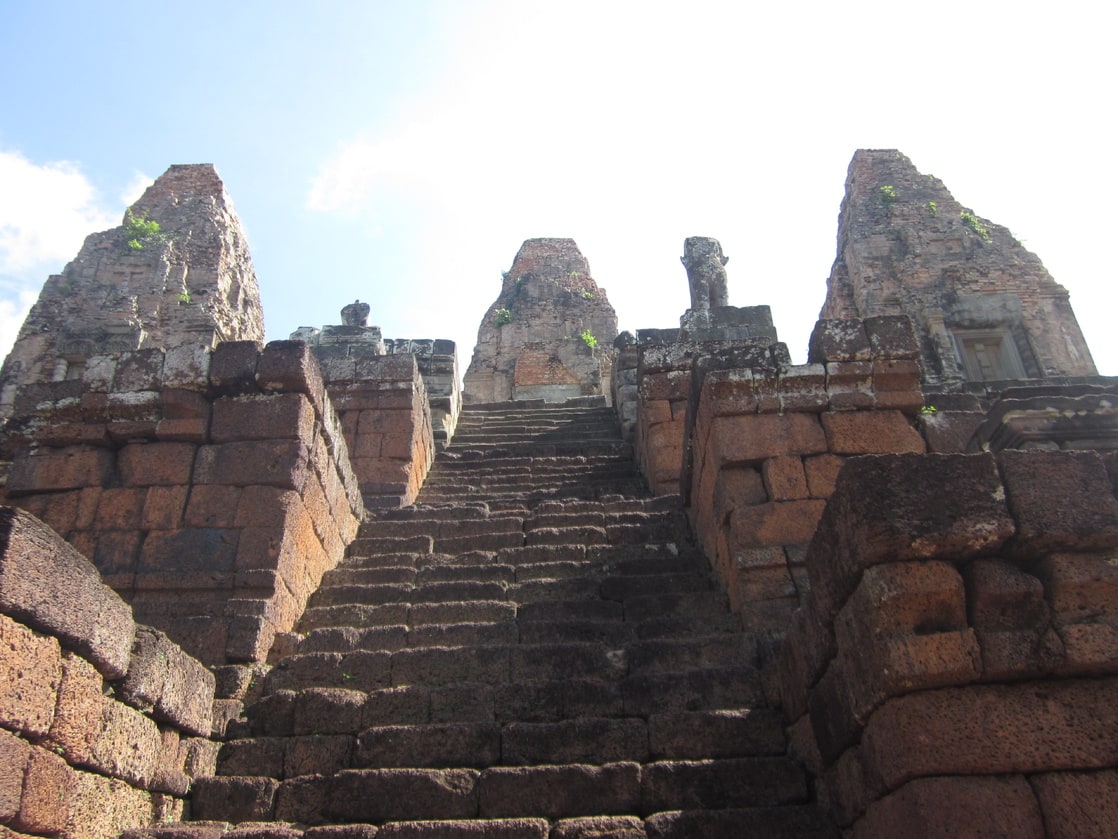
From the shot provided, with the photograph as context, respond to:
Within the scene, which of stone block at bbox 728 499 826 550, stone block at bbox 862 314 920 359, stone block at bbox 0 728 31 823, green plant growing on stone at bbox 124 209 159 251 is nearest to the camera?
stone block at bbox 0 728 31 823

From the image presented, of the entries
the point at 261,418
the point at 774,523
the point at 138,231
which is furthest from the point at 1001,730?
the point at 138,231

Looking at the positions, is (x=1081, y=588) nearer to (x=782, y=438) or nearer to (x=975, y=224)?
(x=782, y=438)

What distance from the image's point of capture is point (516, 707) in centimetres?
481

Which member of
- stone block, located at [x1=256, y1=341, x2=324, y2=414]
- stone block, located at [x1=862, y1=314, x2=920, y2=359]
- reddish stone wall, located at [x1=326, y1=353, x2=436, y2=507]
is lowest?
stone block, located at [x1=256, y1=341, x2=324, y2=414]

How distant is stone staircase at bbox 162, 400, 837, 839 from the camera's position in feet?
13.2

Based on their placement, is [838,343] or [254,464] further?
[838,343]

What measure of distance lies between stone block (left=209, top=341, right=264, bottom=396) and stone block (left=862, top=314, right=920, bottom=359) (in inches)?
199

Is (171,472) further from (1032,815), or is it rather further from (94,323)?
(94,323)

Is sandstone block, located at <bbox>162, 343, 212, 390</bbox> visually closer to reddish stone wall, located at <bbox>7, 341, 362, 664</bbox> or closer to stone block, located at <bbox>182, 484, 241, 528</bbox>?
reddish stone wall, located at <bbox>7, 341, 362, 664</bbox>

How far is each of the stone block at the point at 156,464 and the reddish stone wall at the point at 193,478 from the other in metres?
0.01

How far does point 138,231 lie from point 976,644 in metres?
25.7

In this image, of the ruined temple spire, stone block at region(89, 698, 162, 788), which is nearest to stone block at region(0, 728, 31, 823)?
stone block at region(89, 698, 162, 788)

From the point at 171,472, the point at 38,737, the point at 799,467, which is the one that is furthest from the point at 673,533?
the point at 38,737

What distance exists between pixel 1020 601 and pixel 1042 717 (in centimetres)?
42
